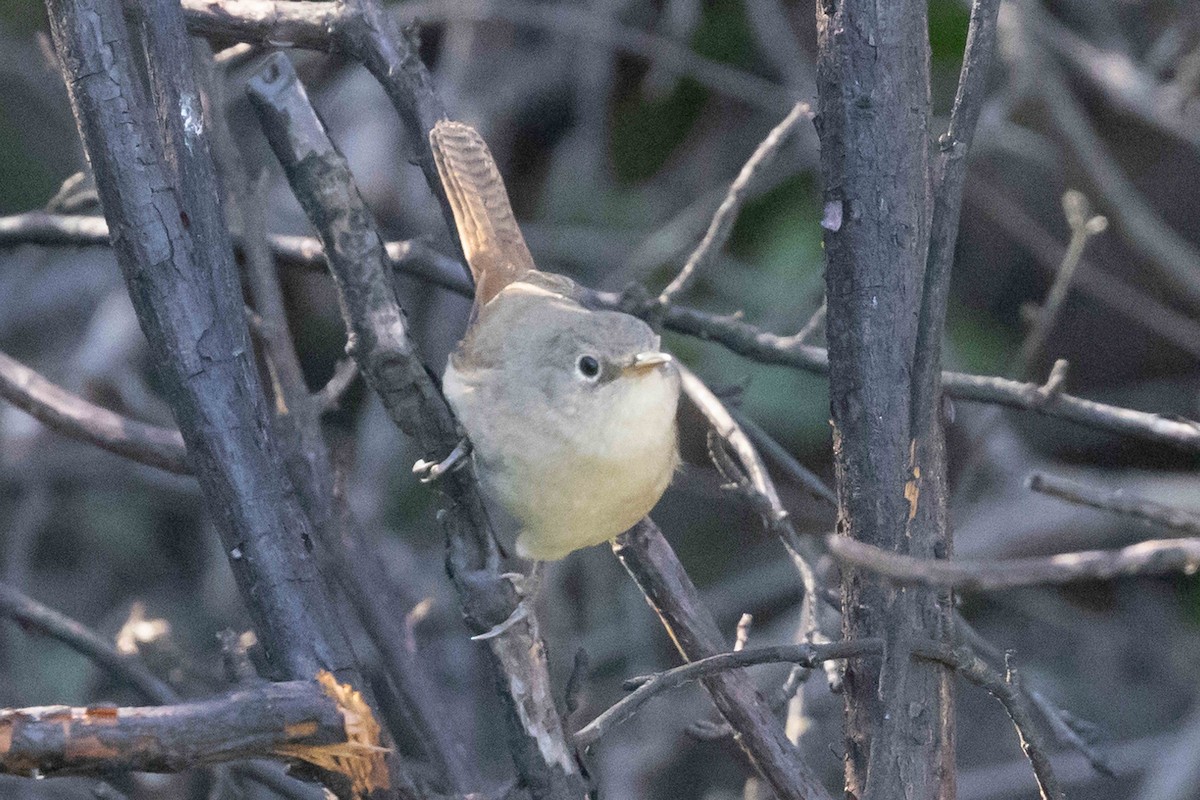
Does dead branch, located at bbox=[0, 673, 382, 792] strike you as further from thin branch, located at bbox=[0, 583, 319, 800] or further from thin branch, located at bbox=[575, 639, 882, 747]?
thin branch, located at bbox=[0, 583, 319, 800]

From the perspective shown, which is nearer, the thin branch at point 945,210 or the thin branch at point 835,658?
the thin branch at point 835,658

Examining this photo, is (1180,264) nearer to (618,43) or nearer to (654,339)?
(618,43)

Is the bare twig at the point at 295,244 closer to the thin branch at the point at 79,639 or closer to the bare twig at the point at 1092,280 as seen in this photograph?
the thin branch at the point at 79,639

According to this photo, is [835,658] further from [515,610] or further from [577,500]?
[577,500]

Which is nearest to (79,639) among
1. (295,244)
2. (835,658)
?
(295,244)

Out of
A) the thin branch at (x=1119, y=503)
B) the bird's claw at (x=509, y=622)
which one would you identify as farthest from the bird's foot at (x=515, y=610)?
the thin branch at (x=1119, y=503)

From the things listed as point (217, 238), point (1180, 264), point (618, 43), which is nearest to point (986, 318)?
point (1180, 264)

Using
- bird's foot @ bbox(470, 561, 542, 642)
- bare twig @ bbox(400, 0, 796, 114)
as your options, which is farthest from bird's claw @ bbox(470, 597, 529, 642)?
bare twig @ bbox(400, 0, 796, 114)
